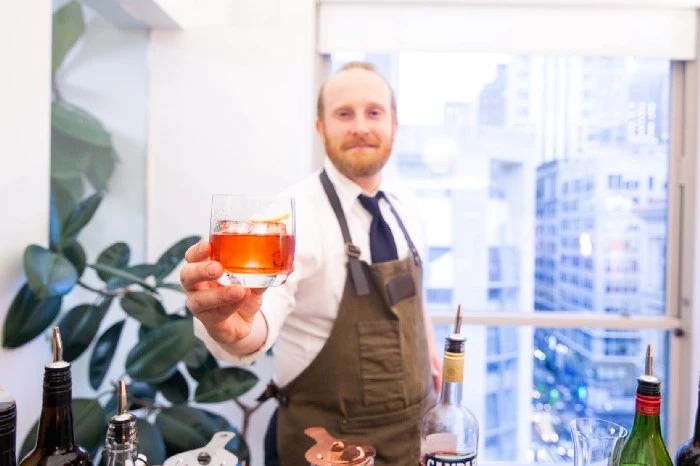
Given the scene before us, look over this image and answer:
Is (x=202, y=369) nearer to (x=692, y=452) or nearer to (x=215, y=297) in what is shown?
(x=215, y=297)

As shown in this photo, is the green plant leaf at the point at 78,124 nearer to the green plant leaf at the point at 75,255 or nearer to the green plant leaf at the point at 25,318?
the green plant leaf at the point at 75,255

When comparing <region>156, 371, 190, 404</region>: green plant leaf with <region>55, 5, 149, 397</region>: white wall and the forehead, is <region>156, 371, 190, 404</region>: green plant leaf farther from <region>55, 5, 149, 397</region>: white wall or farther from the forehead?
the forehead

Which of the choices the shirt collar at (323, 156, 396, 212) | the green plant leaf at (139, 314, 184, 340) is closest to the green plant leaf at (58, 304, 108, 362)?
the green plant leaf at (139, 314, 184, 340)

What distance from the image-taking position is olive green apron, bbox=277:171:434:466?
4.48 feet

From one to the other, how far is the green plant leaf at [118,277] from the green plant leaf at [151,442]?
39cm

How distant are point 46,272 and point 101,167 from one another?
0.95 meters

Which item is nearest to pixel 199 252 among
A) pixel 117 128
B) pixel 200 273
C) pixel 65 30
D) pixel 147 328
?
pixel 200 273

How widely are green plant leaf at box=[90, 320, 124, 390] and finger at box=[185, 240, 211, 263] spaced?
3.38 feet

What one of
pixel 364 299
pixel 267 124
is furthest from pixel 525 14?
pixel 364 299

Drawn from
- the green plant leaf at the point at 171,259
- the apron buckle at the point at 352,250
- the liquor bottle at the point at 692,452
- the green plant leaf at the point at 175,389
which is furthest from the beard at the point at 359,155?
the liquor bottle at the point at 692,452

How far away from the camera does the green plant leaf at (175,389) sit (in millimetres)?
1685

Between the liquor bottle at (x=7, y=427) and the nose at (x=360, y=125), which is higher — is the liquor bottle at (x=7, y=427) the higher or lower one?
the lower one

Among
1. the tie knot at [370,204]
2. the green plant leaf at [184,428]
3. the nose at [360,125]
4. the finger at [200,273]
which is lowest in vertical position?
the green plant leaf at [184,428]

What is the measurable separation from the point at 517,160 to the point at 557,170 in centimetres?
20
